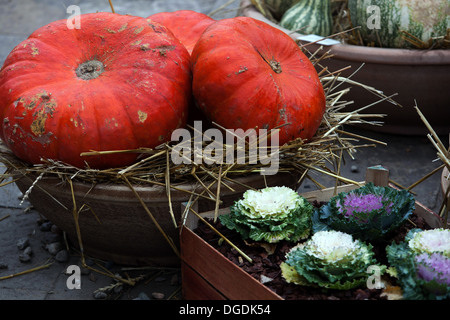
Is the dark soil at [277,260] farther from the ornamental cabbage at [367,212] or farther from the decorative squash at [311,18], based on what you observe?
the decorative squash at [311,18]

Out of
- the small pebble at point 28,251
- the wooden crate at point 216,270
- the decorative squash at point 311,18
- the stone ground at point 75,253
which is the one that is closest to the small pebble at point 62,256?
the stone ground at point 75,253

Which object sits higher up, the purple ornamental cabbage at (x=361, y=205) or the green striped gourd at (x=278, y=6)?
the green striped gourd at (x=278, y=6)

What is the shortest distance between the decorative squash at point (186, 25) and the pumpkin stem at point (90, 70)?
16.3 inches

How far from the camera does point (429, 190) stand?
9.45 ft

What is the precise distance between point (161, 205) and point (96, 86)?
0.48 meters

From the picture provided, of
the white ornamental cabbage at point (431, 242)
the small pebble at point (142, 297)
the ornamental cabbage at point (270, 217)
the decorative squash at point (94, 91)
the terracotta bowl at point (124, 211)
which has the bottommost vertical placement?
the small pebble at point (142, 297)

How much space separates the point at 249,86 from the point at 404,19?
4.92ft

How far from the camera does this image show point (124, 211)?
2.02 meters

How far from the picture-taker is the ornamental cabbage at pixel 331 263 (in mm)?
1575

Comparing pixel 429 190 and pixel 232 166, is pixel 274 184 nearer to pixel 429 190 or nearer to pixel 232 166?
pixel 232 166

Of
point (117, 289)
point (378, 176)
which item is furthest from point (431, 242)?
point (117, 289)

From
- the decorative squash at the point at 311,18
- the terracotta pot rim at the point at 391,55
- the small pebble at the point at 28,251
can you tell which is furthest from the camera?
the decorative squash at the point at 311,18

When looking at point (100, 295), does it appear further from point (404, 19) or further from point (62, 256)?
point (404, 19)

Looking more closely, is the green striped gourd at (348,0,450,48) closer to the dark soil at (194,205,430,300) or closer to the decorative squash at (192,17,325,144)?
the decorative squash at (192,17,325,144)
